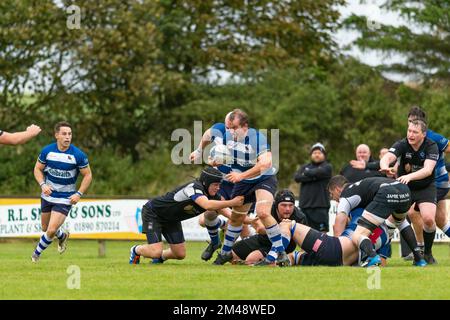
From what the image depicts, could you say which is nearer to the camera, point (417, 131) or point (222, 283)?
point (222, 283)

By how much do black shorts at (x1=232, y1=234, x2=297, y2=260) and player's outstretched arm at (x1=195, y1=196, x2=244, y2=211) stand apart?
0.72 m

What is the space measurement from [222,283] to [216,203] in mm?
2829

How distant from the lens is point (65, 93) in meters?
34.1

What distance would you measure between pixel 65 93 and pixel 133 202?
39.9 ft

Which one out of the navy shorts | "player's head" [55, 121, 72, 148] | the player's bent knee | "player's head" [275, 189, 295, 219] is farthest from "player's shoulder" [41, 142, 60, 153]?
the player's bent knee

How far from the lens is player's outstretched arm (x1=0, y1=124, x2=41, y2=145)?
12422mm

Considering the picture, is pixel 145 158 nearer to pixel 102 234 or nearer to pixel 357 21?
pixel 357 21

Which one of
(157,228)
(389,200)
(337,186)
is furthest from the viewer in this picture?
(157,228)

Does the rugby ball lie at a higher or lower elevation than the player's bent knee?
higher

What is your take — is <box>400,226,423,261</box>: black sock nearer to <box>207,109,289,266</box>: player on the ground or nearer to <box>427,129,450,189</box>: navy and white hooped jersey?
<box>427,129,450,189</box>: navy and white hooped jersey

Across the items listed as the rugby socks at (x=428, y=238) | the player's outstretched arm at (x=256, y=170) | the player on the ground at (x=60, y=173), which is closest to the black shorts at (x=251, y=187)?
the player's outstretched arm at (x=256, y=170)

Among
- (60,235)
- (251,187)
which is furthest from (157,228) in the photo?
(60,235)

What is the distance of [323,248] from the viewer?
47.6ft

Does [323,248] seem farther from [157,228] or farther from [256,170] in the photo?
[157,228]
